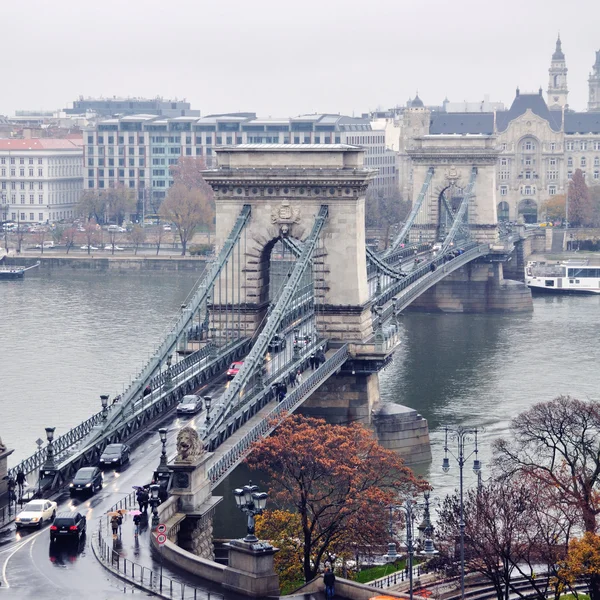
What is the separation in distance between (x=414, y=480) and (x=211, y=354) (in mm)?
17536

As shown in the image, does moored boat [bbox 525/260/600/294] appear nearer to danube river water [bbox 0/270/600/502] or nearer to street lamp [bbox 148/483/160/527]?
danube river water [bbox 0/270/600/502]

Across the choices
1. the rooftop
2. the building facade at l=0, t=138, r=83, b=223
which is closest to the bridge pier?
the building facade at l=0, t=138, r=83, b=223

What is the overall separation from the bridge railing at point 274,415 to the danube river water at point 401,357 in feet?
12.4

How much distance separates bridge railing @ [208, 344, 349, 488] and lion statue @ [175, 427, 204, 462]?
194cm

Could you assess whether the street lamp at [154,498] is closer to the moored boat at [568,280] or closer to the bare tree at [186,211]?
the moored boat at [568,280]

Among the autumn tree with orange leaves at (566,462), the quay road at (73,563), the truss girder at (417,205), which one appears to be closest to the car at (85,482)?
the quay road at (73,563)

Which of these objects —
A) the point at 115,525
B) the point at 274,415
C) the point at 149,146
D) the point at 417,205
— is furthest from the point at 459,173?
the point at 115,525

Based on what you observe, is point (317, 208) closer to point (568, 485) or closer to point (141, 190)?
point (568, 485)

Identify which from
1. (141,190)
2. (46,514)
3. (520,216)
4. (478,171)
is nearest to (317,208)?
(46,514)

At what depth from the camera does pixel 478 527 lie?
4372 cm

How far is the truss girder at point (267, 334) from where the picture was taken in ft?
177

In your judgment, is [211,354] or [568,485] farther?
[211,354]

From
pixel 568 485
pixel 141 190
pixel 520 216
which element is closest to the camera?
pixel 568 485

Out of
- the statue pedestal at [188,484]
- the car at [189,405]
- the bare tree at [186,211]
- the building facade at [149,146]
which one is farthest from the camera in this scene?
the building facade at [149,146]
